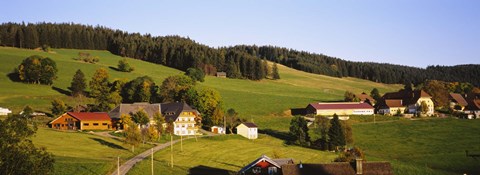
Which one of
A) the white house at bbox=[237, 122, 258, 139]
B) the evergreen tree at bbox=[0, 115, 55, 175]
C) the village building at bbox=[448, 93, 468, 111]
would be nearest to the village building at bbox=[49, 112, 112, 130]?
the white house at bbox=[237, 122, 258, 139]

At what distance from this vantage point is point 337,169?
153 ft

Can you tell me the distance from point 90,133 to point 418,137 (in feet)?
191

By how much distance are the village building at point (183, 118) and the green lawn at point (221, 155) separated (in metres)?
10.6

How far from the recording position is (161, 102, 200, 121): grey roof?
10069 cm

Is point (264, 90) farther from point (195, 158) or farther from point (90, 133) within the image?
point (195, 158)

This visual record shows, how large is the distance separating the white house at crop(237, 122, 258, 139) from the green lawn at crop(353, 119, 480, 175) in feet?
60.7

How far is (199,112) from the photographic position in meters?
108

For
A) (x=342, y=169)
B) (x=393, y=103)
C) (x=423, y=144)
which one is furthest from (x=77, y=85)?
(x=342, y=169)

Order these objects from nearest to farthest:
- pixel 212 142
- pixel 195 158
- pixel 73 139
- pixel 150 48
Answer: pixel 195 158, pixel 73 139, pixel 212 142, pixel 150 48

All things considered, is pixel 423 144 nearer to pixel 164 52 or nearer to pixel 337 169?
pixel 337 169

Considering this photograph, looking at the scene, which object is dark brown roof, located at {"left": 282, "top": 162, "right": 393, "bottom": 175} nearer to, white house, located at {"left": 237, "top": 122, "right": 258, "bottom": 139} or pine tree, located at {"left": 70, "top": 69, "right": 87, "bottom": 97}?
white house, located at {"left": 237, "top": 122, "right": 258, "bottom": 139}

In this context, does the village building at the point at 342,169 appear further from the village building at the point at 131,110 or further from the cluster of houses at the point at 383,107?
the cluster of houses at the point at 383,107

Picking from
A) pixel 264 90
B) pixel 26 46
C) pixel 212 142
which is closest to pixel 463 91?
pixel 264 90

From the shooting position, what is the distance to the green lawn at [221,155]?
199 feet
